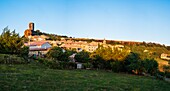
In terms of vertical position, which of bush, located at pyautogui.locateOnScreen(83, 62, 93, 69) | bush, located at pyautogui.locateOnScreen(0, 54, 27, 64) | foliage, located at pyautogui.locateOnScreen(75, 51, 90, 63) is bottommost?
bush, located at pyautogui.locateOnScreen(83, 62, 93, 69)

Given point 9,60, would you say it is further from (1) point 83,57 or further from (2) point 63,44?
(2) point 63,44

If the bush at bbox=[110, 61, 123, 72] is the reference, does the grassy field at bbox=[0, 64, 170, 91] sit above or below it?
above

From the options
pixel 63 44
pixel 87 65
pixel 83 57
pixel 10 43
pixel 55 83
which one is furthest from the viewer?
pixel 63 44

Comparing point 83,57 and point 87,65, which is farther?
point 83,57

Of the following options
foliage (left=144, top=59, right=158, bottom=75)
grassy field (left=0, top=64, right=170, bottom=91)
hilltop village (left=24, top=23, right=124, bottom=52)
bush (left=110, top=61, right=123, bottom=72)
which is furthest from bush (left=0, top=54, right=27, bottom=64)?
foliage (left=144, top=59, right=158, bottom=75)

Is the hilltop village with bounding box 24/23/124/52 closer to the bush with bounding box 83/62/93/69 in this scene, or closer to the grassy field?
the bush with bounding box 83/62/93/69

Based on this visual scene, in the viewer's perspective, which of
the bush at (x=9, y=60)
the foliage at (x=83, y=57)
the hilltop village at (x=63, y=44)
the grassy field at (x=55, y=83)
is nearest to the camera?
the grassy field at (x=55, y=83)

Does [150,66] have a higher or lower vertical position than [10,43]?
lower

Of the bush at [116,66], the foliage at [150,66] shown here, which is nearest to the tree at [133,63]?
the foliage at [150,66]

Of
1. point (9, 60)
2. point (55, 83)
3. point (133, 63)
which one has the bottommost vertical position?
point (133, 63)

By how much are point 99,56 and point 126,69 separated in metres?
7.00

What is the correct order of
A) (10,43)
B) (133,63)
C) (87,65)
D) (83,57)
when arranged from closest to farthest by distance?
1. (10,43)
2. (133,63)
3. (87,65)
4. (83,57)

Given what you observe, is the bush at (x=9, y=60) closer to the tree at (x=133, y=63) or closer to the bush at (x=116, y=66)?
the bush at (x=116, y=66)

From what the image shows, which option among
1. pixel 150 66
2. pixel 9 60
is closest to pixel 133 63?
pixel 150 66
